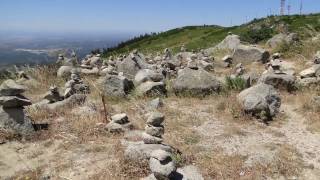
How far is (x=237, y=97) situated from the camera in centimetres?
1420

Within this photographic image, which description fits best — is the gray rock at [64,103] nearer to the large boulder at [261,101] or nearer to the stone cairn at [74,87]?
the stone cairn at [74,87]

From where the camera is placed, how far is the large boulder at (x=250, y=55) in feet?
74.3

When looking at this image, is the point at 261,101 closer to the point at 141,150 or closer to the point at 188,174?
the point at 188,174

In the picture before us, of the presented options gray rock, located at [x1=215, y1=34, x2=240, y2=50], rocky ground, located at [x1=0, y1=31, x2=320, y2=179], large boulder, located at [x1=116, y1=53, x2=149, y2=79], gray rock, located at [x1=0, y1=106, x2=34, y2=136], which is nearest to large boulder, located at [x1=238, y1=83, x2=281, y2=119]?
rocky ground, located at [x1=0, y1=31, x2=320, y2=179]

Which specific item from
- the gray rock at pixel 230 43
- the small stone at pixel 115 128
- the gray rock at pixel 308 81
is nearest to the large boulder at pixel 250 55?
the gray rock at pixel 230 43

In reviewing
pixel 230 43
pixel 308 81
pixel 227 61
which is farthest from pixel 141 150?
pixel 230 43

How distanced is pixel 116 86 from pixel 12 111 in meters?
4.37

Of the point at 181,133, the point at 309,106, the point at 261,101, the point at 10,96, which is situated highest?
the point at 10,96

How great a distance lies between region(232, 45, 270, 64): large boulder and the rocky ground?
17.0 ft

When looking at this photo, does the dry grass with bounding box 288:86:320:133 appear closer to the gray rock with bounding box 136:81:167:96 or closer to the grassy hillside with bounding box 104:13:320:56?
the gray rock with bounding box 136:81:167:96

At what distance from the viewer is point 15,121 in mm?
11930

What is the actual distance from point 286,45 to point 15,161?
60.3 feet

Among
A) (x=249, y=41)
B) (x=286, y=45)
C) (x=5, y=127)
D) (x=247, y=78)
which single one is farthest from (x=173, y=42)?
(x=5, y=127)

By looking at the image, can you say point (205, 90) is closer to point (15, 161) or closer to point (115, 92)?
point (115, 92)
